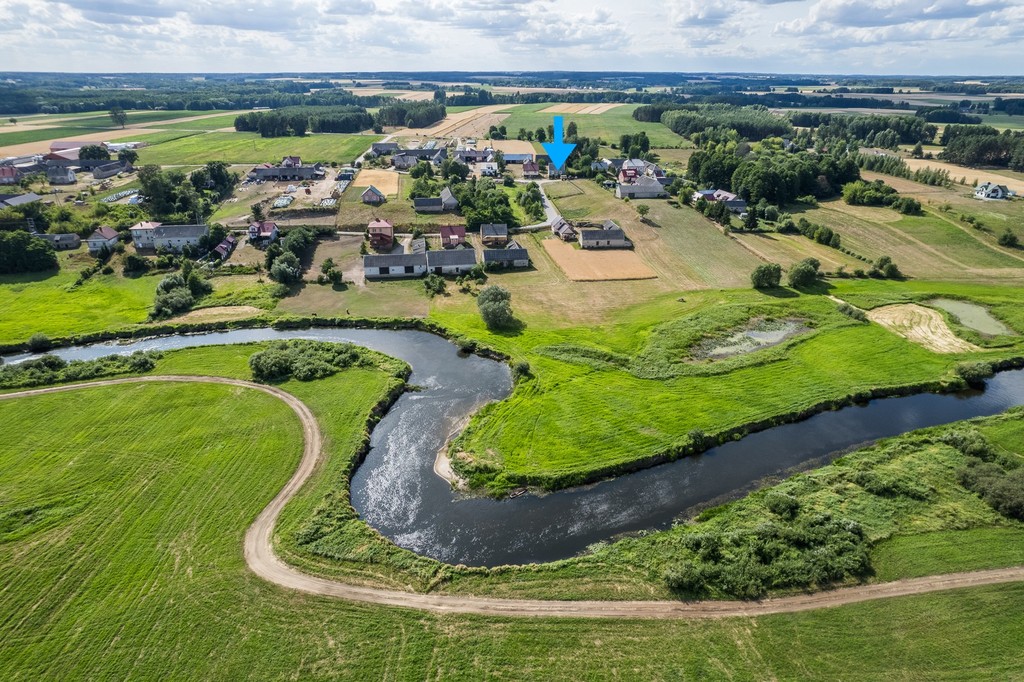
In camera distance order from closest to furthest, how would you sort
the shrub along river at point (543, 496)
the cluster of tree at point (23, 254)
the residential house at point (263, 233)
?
1. the shrub along river at point (543, 496)
2. the cluster of tree at point (23, 254)
3. the residential house at point (263, 233)

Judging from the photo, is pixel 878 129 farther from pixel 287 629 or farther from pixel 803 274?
pixel 287 629

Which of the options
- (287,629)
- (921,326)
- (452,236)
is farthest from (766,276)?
(287,629)

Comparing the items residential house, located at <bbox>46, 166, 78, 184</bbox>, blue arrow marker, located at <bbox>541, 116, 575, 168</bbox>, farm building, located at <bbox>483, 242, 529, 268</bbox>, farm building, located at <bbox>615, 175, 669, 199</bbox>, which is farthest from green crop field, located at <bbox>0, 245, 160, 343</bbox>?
blue arrow marker, located at <bbox>541, 116, 575, 168</bbox>

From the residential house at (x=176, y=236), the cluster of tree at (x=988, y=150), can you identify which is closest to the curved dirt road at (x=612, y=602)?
the residential house at (x=176, y=236)

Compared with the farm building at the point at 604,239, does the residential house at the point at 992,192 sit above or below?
above

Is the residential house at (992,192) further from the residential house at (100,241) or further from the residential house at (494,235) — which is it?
the residential house at (100,241)

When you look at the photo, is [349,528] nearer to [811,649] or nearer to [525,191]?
[811,649]

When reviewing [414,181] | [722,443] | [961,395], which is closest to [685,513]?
[722,443]

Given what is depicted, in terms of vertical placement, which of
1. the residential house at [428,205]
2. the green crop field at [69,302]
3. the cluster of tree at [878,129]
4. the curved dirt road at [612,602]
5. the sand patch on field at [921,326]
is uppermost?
the cluster of tree at [878,129]
